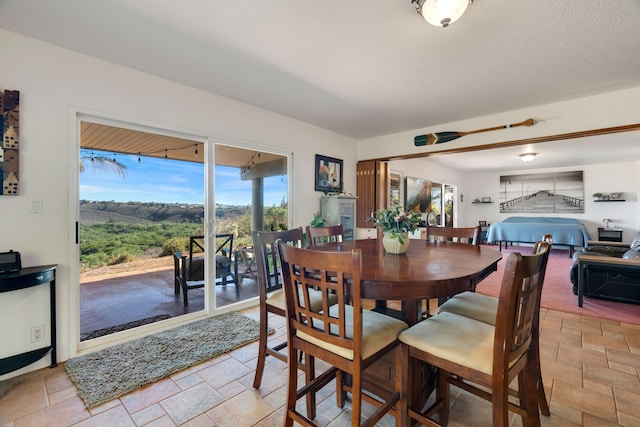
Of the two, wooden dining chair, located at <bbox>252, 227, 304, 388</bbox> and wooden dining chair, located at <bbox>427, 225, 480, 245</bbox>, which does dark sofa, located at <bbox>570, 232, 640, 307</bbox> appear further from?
wooden dining chair, located at <bbox>252, 227, 304, 388</bbox>

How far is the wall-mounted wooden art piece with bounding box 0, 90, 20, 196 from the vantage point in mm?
2039

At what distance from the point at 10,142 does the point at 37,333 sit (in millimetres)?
1425

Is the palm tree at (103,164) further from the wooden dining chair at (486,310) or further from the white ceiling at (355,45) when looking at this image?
the wooden dining chair at (486,310)

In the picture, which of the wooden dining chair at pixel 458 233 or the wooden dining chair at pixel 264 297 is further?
the wooden dining chair at pixel 458 233

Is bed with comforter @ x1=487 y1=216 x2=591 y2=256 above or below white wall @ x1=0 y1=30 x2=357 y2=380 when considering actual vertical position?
below

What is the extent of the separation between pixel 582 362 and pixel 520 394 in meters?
1.20

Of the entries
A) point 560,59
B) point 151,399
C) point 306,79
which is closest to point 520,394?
point 151,399

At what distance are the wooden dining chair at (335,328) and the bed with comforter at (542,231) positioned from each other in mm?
7778

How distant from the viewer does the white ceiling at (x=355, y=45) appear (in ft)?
6.03

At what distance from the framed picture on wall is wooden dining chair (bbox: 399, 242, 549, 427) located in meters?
3.10

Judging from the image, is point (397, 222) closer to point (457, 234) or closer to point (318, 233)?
point (318, 233)

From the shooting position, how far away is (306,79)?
280cm

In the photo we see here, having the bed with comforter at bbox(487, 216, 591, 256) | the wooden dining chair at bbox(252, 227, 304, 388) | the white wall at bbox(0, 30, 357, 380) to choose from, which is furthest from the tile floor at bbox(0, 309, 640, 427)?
the bed with comforter at bbox(487, 216, 591, 256)

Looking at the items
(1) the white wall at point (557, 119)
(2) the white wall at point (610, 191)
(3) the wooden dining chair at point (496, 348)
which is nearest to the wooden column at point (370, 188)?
(1) the white wall at point (557, 119)
